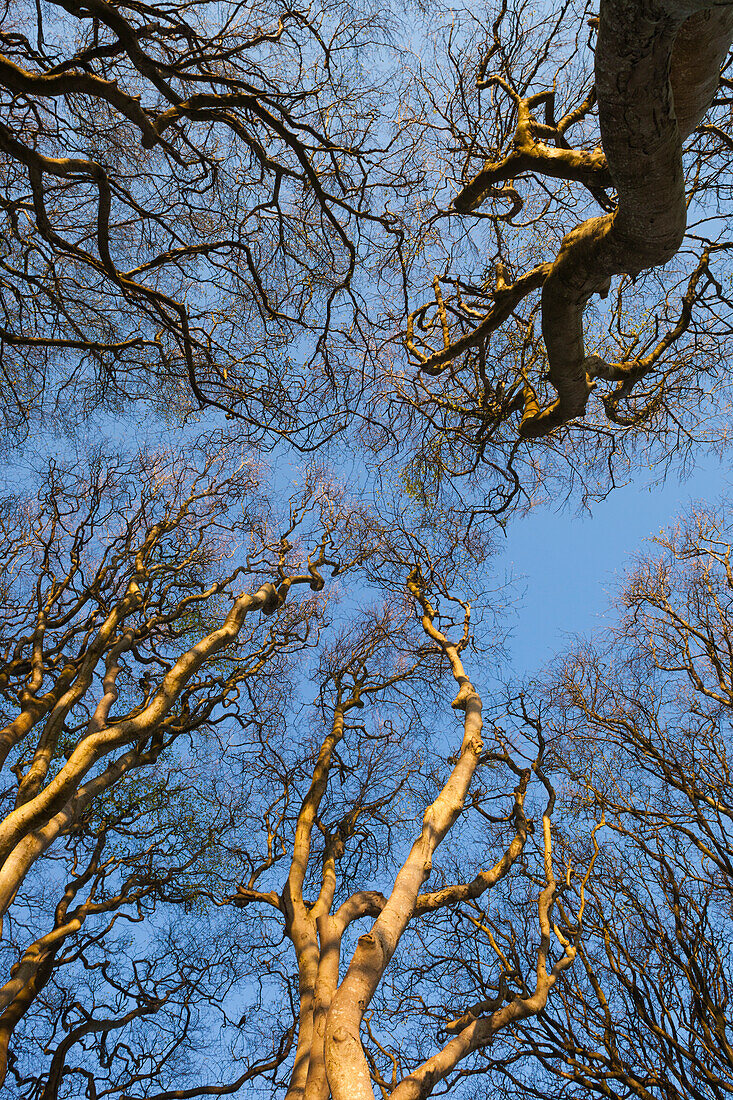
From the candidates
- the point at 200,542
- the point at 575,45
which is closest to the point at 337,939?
the point at 200,542

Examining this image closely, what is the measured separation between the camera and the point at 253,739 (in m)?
10.0

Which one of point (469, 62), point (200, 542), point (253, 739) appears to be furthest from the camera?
point (253, 739)

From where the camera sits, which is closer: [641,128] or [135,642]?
[641,128]

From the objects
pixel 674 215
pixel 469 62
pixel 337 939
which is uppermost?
pixel 469 62

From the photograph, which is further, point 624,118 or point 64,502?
point 64,502

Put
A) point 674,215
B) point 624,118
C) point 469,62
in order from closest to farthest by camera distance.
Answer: point 624,118
point 674,215
point 469,62

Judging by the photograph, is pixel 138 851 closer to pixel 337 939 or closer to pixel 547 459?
pixel 337 939

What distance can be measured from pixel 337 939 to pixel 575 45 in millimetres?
8543

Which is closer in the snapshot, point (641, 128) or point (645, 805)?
point (641, 128)

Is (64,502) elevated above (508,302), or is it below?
above

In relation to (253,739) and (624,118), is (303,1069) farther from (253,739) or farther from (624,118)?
(624,118)

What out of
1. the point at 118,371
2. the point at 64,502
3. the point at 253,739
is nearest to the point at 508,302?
the point at 118,371

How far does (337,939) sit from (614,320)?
22.2 ft

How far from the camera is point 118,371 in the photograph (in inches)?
244
